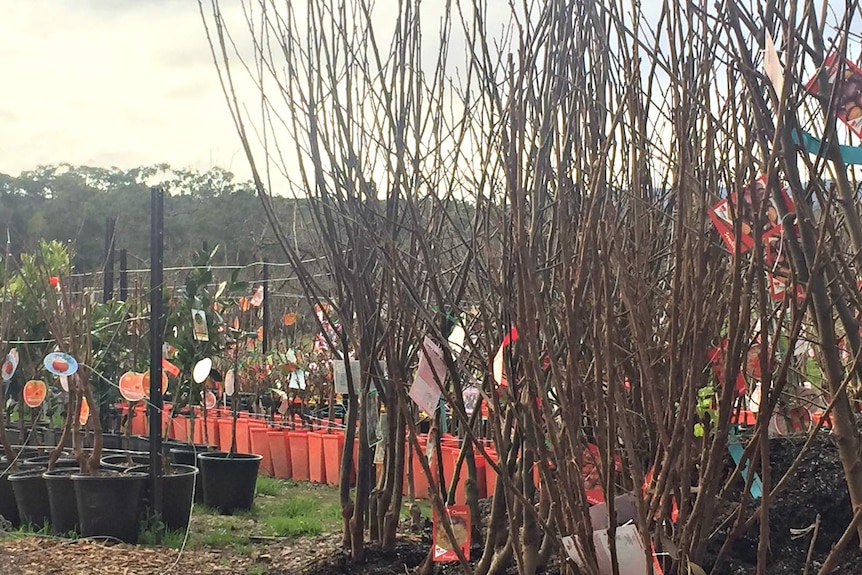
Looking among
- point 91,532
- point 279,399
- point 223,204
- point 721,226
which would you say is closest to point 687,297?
point 721,226

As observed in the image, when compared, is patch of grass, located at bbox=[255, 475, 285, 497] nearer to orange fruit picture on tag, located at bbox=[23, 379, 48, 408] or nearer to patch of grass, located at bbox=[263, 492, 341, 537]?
patch of grass, located at bbox=[263, 492, 341, 537]

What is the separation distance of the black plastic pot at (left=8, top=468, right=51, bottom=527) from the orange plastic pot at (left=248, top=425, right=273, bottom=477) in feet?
8.17

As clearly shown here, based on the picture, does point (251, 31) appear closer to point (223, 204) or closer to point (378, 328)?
point (378, 328)

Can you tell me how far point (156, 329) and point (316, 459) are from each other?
101 inches

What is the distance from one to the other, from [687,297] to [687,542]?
0.50 m

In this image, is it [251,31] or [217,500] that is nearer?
[251,31]

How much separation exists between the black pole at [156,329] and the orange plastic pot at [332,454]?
2201mm

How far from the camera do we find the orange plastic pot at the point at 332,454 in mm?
6754

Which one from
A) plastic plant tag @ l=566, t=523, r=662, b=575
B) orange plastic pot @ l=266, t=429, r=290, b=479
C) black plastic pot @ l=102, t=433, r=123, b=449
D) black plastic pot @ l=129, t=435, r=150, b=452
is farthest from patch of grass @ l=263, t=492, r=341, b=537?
plastic plant tag @ l=566, t=523, r=662, b=575

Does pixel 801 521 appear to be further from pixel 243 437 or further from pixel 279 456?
pixel 243 437

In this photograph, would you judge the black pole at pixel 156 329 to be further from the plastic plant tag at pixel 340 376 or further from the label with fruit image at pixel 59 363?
the plastic plant tag at pixel 340 376

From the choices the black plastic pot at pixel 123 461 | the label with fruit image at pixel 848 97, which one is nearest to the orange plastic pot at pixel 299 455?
the black plastic pot at pixel 123 461

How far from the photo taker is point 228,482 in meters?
5.66

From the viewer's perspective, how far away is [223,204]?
23672 millimetres
